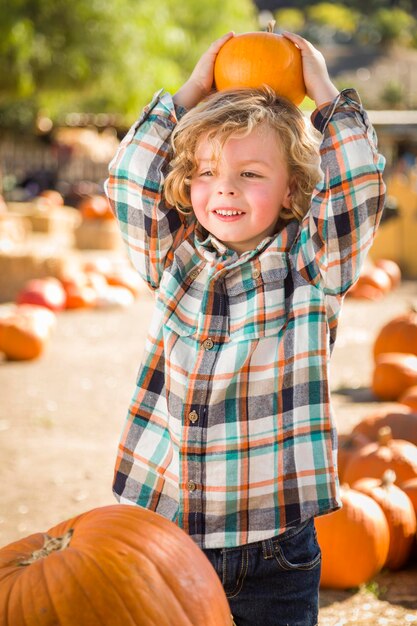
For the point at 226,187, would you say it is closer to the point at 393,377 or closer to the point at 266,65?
the point at 266,65

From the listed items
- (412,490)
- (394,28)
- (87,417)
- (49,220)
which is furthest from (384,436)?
(394,28)

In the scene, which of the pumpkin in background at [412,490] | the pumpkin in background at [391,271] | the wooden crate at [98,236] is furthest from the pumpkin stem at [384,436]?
the wooden crate at [98,236]

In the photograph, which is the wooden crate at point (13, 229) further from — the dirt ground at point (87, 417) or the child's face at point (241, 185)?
the child's face at point (241, 185)

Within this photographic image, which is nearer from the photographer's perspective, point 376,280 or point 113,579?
point 113,579

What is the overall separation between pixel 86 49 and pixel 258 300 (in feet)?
67.9

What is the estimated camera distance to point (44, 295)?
1031cm

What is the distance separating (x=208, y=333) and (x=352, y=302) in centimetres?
938

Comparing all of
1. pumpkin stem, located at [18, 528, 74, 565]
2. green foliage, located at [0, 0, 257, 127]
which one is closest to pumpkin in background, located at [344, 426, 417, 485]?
pumpkin stem, located at [18, 528, 74, 565]

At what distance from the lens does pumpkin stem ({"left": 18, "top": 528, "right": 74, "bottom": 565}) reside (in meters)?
1.97

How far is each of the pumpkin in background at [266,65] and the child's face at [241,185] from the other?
21cm

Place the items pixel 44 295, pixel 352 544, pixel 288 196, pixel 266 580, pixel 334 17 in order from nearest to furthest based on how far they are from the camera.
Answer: pixel 266 580 < pixel 288 196 < pixel 352 544 < pixel 44 295 < pixel 334 17

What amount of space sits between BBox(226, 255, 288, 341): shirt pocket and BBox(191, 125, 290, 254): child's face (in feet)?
0.37

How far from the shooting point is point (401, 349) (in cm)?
703

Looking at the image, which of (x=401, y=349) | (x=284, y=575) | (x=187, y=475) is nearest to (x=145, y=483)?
(x=187, y=475)
